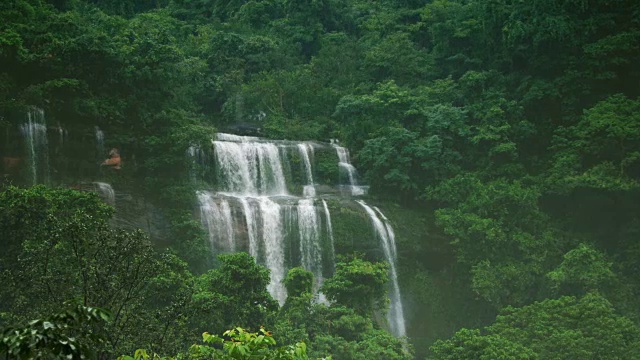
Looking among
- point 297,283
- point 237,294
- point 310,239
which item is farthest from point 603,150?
point 237,294

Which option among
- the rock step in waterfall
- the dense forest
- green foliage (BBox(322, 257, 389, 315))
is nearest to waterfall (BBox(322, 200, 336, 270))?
the rock step in waterfall

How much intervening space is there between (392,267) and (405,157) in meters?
3.98

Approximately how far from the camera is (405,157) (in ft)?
83.6

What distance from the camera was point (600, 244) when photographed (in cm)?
2491

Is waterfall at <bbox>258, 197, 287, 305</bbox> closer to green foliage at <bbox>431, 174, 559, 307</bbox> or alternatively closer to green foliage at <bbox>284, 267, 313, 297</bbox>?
green foliage at <bbox>284, 267, 313, 297</bbox>

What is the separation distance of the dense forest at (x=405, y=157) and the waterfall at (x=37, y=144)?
0.10 m

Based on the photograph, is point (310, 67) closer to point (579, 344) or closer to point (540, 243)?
point (540, 243)

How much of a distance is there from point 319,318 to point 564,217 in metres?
11.0

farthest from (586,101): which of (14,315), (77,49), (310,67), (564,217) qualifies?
(14,315)

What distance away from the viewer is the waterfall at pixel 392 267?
23.4 m

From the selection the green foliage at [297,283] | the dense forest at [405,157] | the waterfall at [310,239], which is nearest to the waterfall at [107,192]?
the dense forest at [405,157]

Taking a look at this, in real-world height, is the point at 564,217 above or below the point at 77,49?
below

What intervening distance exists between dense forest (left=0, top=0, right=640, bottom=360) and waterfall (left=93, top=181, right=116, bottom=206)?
0.54 metres

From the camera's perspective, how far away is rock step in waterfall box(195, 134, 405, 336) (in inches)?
882
